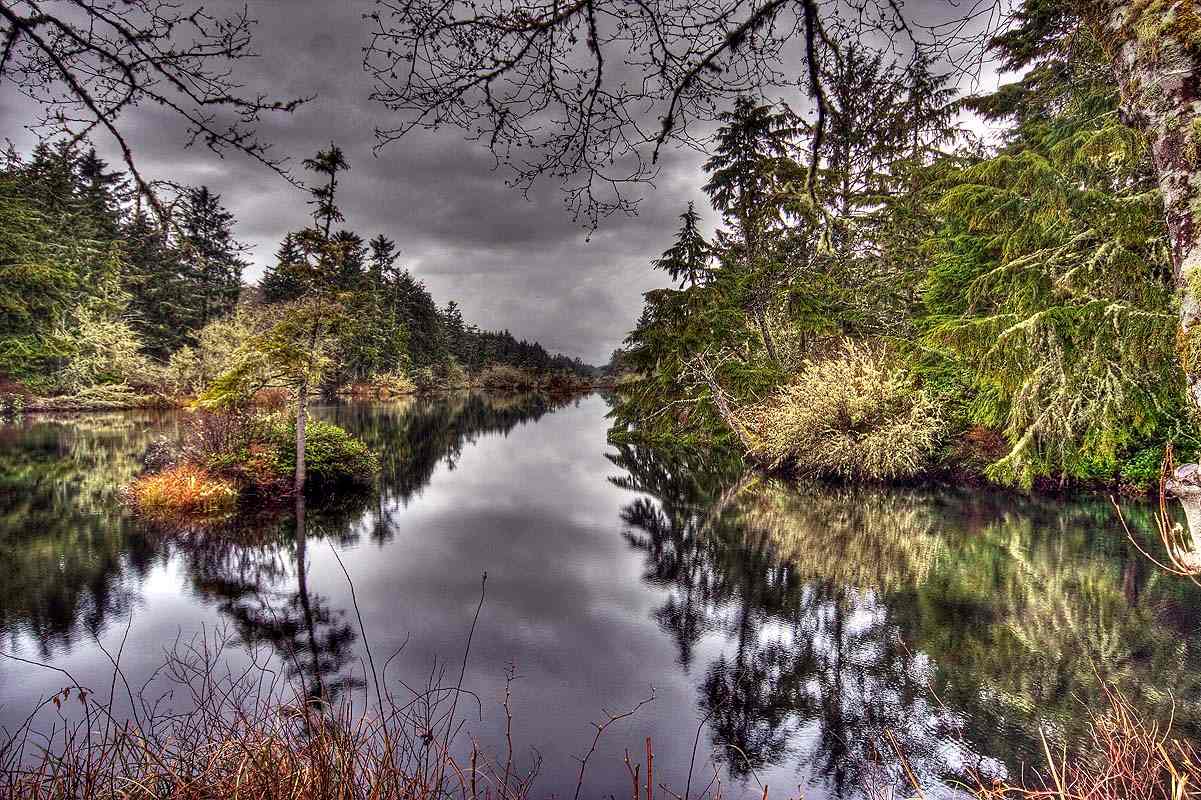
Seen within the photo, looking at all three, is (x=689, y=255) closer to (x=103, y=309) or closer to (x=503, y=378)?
(x=103, y=309)

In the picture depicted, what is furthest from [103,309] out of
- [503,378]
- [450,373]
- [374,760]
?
[503,378]

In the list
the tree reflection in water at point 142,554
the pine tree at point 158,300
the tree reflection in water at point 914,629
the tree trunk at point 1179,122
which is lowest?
the tree reflection in water at point 142,554

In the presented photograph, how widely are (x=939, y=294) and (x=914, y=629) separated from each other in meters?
9.71

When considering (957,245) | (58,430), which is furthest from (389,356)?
(957,245)

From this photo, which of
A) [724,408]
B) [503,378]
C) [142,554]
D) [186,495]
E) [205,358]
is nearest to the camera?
[142,554]

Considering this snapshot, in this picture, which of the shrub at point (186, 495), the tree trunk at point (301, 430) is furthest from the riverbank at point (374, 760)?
the shrub at point (186, 495)

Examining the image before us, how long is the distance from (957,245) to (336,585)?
15.1m

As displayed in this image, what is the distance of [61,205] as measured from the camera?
111 inches

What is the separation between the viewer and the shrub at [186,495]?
12.3 meters

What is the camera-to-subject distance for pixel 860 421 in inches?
600

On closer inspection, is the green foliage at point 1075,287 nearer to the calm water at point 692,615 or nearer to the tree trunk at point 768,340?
the calm water at point 692,615

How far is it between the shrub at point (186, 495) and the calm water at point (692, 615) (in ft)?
2.31

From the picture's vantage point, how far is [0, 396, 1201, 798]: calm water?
528 centimetres

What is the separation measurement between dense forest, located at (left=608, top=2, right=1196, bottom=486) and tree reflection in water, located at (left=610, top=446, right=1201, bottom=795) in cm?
251
